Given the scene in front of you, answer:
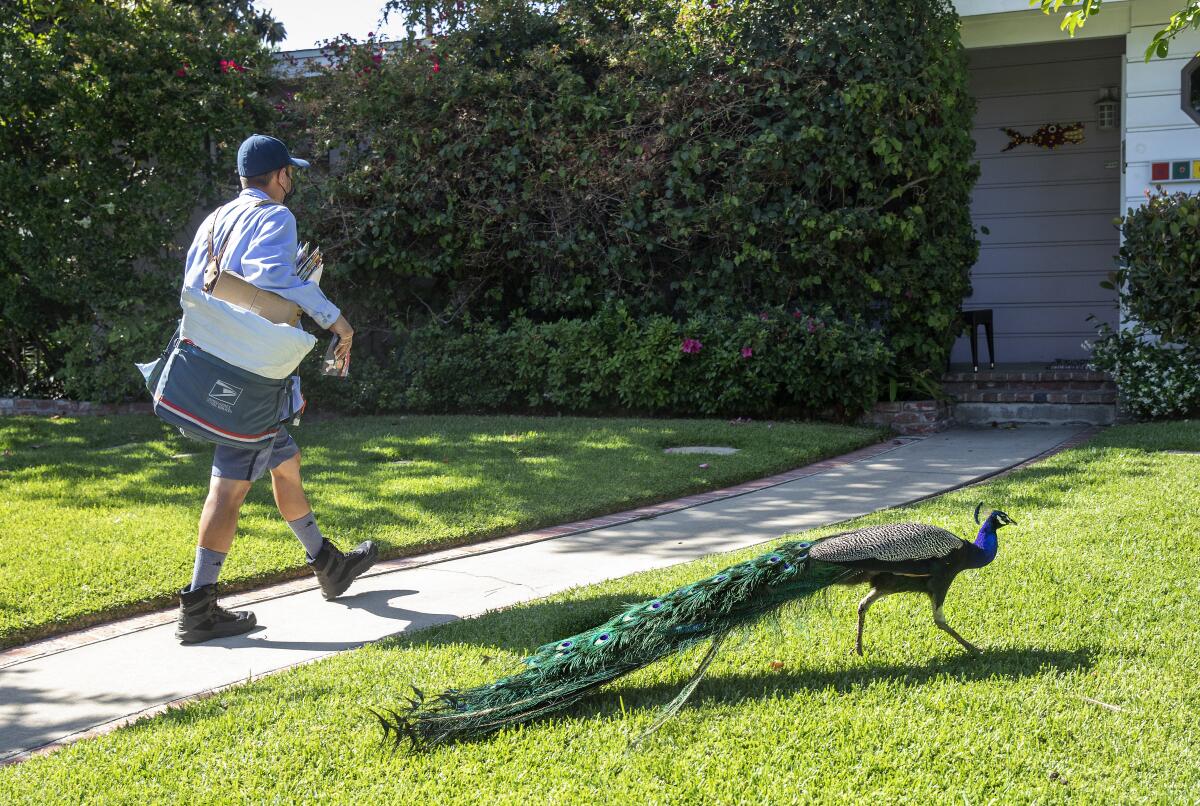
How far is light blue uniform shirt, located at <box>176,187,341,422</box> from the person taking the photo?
13.5ft

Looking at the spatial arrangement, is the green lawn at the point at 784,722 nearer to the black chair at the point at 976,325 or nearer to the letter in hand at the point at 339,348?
the letter in hand at the point at 339,348

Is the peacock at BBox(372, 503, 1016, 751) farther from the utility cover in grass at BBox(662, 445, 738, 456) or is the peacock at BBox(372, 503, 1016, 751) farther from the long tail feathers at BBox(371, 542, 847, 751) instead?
the utility cover in grass at BBox(662, 445, 738, 456)

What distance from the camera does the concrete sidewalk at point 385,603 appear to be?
361cm

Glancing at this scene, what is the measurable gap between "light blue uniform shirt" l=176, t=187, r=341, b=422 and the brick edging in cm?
147

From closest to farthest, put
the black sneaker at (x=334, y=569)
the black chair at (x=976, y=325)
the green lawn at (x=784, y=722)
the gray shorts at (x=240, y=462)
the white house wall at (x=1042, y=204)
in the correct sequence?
1. the green lawn at (x=784, y=722)
2. the gray shorts at (x=240, y=462)
3. the black sneaker at (x=334, y=569)
4. the black chair at (x=976, y=325)
5. the white house wall at (x=1042, y=204)

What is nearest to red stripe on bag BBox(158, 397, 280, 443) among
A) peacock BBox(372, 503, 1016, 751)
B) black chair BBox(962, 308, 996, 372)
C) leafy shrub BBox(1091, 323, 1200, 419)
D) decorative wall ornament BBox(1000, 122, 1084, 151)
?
peacock BBox(372, 503, 1016, 751)

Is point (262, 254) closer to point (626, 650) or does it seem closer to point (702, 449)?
point (626, 650)

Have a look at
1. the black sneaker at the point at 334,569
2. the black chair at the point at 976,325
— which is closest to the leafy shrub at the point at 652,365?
the black chair at the point at 976,325

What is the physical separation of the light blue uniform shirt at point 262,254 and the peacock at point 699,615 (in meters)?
1.69

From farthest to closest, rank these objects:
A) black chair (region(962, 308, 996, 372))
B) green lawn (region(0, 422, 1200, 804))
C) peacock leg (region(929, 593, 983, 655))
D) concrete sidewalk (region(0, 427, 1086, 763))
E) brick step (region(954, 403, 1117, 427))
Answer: black chair (region(962, 308, 996, 372)) → brick step (region(954, 403, 1117, 427)) → concrete sidewalk (region(0, 427, 1086, 763)) → peacock leg (region(929, 593, 983, 655)) → green lawn (region(0, 422, 1200, 804))

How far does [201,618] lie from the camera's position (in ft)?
13.7

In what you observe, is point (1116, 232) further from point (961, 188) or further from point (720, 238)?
point (720, 238)

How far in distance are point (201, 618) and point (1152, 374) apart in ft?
26.7

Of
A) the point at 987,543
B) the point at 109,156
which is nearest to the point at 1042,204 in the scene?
the point at 987,543
